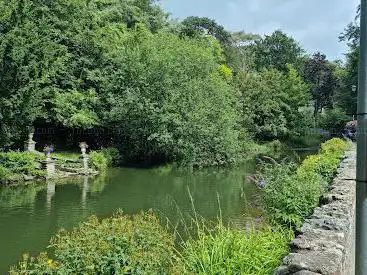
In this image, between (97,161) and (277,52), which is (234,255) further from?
(277,52)

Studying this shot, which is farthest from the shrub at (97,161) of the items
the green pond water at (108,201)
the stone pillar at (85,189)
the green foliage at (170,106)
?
the green foliage at (170,106)

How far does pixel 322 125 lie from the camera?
46312mm

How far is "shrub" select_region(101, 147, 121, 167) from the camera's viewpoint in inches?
920

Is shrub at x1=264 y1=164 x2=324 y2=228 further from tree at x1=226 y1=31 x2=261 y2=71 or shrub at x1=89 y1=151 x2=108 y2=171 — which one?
tree at x1=226 y1=31 x2=261 y2=71

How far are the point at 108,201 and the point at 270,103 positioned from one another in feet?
81.6

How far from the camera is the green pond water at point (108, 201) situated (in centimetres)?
998

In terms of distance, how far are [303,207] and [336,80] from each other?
51229mm

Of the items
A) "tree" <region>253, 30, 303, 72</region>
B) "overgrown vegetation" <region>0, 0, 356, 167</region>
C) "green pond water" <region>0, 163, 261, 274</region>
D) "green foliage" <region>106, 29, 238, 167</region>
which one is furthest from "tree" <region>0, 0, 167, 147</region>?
"tree" <region>253, 30, 303, 72</region>

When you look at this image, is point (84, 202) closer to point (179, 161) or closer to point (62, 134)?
point (179, 161)

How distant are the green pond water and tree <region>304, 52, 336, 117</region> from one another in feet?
121

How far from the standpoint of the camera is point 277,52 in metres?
54.8

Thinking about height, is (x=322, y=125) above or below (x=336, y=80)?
below

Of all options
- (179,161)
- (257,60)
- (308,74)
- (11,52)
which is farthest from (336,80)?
(11,52)

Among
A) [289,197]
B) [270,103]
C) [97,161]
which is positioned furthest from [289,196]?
[270,103]
